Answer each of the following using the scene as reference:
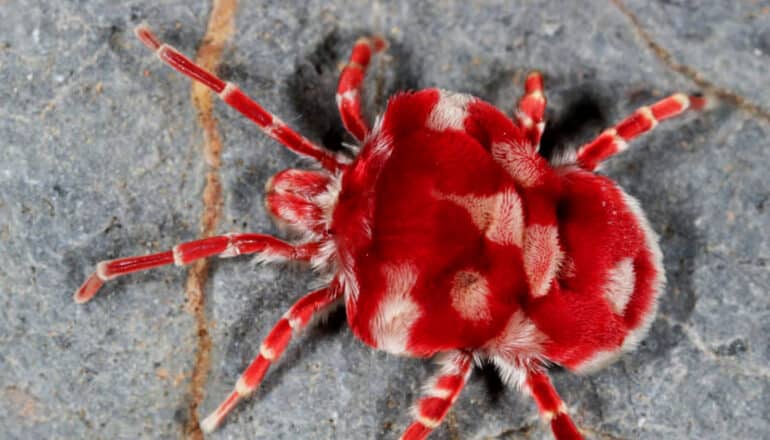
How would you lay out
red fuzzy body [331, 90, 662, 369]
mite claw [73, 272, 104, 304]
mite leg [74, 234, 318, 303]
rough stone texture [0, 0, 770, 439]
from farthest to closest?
rough stone texture [0, 0, 770, 439] < mite claw [73, 272, 104, 304] < mite leg [74, 234, 318, 303] < red fuzzy body [331, 90, 662, 369]

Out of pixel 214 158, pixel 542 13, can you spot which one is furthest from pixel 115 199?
pixel 542 13

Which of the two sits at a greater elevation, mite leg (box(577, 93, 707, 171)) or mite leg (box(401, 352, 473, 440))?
mite leg (box(577, 93, 707, 171))

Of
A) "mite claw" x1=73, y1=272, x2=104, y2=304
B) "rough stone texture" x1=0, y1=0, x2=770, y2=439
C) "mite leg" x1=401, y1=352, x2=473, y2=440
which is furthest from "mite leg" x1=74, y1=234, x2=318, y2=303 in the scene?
"mite leg" x1=401, y1=352, x2=473, y2=440

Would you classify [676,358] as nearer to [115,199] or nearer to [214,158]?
[214,158]

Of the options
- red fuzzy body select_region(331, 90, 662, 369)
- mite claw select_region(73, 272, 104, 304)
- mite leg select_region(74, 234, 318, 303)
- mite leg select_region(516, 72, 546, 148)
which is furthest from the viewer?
mite leg select_region(516, 72, 546, 148)

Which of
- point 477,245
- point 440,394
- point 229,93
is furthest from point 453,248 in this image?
point 229,93

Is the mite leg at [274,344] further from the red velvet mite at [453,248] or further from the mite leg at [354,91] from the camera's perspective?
the mite leg at [354,91]

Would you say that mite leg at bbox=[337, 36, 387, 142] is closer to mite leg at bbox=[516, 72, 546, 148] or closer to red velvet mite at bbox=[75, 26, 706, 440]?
red velvet mite at bbox=[75, 26, 706, 440]
